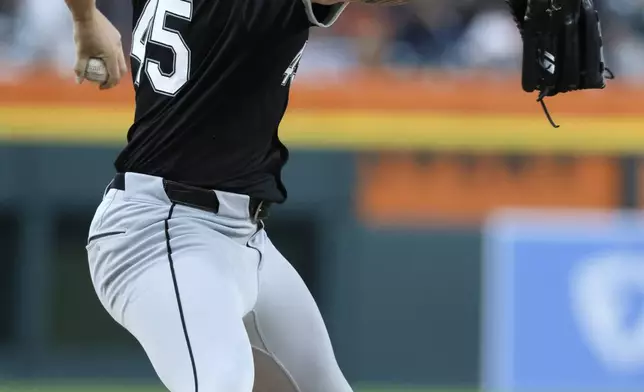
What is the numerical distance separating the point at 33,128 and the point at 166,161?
435cm

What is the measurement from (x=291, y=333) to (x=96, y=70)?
0.92m

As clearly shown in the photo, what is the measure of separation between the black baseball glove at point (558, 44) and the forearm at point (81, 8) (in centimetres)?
110

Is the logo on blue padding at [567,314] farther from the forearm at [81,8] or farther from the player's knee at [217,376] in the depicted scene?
the player's knee at [217,376]

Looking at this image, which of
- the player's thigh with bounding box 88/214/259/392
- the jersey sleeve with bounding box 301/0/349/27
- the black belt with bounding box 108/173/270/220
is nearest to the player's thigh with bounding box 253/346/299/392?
the player's thigh with bounding box 88/214/259/392

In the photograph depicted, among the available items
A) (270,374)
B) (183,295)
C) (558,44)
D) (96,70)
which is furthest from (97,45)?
(558,44)

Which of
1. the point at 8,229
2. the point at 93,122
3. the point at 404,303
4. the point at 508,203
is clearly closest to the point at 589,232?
the point at 508,203

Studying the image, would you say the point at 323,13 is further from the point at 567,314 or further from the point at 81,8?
the point at 567,314

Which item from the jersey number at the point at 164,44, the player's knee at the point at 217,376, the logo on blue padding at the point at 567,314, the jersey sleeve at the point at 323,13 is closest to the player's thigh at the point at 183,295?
the player's knee at the point at 217,376

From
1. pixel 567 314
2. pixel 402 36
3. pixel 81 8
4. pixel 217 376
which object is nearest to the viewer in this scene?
pixel 217 376

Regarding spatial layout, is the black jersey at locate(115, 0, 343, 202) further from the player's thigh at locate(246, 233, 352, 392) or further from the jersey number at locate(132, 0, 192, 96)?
the player's thigh at locate(246, 233, 352, 392)

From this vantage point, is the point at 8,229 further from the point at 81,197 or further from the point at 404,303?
the point at 404,303

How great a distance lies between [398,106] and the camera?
7176mm

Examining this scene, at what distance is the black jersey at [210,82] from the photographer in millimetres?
2793

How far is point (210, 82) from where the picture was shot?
2811 mm
